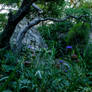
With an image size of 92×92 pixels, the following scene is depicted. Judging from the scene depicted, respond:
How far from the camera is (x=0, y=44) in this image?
4.18 m

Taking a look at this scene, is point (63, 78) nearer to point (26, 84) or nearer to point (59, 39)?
point (26, 84)

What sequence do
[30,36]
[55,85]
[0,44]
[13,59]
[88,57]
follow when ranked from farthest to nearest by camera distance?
[30,36] < [0,44] < [13,59] < [88,57] < [55,85]

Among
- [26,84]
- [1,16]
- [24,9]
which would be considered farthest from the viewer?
[1,16]

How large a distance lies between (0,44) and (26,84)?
2.45m

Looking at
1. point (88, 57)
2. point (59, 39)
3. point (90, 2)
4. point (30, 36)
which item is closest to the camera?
point (88, 57)

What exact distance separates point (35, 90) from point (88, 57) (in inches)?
34.4

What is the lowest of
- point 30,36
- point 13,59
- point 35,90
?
point 35,90

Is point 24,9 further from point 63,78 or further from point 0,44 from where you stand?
point 63,78

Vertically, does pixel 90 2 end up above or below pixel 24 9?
above

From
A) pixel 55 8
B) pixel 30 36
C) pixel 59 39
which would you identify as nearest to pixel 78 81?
pixel 30 36

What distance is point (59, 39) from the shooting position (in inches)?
290

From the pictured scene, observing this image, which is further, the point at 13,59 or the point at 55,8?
the point at 55,8

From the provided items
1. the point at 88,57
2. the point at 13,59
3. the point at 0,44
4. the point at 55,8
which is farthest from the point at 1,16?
the point at 88,57

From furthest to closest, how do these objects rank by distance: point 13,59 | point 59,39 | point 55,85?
point 59,39, point 13,59, point 55,85
